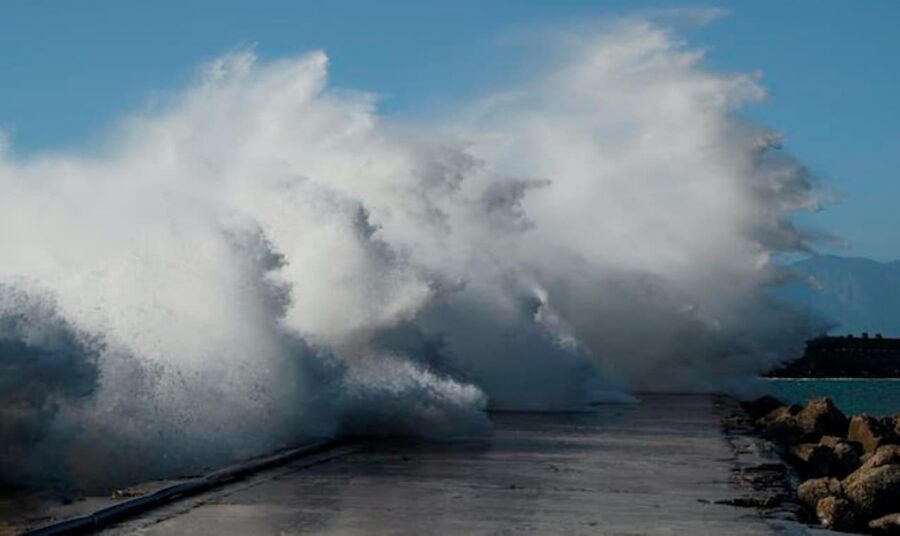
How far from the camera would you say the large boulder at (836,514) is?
12789mm

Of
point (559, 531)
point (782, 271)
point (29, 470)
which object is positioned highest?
point (782, 271)

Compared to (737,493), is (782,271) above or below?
above

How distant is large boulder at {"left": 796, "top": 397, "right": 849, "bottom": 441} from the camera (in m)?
24.9

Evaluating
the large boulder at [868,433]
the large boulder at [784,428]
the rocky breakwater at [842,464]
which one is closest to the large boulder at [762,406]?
the rocky breakwater at [842,464]

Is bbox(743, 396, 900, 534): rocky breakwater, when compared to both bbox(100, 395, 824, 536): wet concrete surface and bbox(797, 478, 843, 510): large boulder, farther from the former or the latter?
bbox(100, 395, 824, 536): wet concrete surface

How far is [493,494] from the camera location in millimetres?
14195

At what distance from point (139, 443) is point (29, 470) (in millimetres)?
1765

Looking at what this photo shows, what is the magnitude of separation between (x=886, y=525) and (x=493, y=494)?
3.90 m

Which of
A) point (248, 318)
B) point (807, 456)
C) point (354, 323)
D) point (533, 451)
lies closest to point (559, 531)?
point (533, 451)

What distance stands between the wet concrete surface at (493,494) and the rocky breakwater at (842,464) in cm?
79

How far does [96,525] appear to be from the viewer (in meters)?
11.4

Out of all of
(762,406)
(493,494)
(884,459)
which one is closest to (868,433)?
(884,459)

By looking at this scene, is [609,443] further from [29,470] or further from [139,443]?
[29,470]

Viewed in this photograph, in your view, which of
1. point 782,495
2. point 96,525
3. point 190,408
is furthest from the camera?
point 190,408
